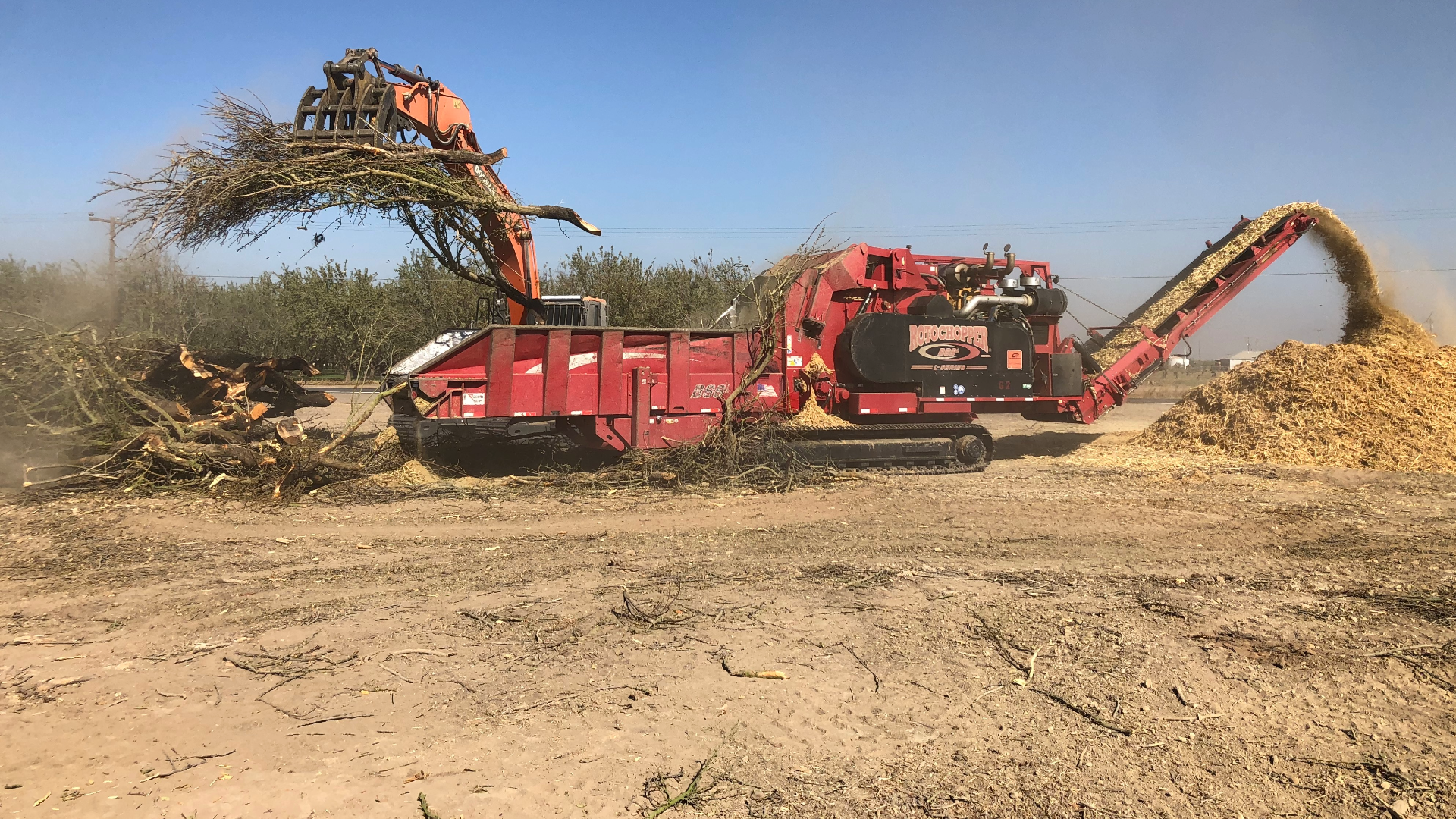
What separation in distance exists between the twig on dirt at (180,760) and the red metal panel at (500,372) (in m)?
6.00

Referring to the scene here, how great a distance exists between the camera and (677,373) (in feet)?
31.4

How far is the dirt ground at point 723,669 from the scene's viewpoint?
288cm

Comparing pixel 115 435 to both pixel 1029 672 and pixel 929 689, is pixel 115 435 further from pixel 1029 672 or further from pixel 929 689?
pixel 1029 672

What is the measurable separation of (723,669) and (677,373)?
595cm

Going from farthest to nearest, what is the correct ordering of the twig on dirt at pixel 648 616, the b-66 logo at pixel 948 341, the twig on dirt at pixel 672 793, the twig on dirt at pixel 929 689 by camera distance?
1. the b-66 logo at pixel 948 341
2. the twig on dirt at pixel 648 616
3. the twig on dirt at pixel 929 689
4. the twig on dirt at pixel 672 793

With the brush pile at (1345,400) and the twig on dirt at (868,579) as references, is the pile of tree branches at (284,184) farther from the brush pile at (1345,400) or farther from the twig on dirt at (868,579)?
the brush pile at (1345,400)

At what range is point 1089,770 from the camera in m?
3.00

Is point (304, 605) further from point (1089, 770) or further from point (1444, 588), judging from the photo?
point (1444, 588)

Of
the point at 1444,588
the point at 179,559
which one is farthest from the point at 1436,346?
the point at 179,559

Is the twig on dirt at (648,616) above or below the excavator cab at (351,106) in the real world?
below

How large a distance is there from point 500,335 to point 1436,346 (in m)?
13.2

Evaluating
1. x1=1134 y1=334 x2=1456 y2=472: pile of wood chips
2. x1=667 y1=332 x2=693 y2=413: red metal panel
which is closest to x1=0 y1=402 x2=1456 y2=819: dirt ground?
x1=667 y1=332 x2=693 y2=413: red metal panel

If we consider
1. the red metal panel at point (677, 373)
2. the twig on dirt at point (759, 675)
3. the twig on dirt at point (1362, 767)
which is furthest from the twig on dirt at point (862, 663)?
the red metal panel at point (677, 373)

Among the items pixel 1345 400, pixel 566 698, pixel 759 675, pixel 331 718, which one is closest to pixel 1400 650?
pixel 759 675
